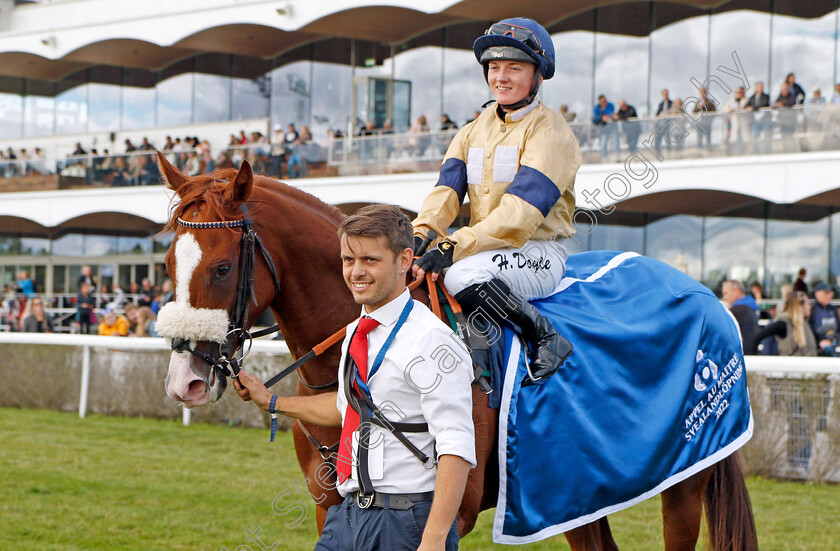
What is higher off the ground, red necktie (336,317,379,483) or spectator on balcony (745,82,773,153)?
spectator on balcony (745,82,773,153)

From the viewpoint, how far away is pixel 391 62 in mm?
19562

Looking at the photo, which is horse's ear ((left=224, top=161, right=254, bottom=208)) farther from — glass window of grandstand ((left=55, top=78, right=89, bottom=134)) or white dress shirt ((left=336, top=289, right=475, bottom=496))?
glass window of grandstand ((left=55, top=78, right=89, bottom=134))

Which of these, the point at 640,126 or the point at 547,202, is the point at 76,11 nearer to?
the point at 640,126

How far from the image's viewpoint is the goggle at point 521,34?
2.98 meters

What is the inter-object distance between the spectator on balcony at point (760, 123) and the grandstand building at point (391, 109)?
0.03m

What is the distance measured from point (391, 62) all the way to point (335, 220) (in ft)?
56.3

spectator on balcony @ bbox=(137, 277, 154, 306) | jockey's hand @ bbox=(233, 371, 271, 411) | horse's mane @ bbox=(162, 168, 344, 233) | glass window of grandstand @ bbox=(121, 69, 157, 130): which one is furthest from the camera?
glass window of grandstand @ bbox=(121, 69, 157, 130)

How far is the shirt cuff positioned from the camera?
1930mm

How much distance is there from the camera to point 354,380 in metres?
2.11

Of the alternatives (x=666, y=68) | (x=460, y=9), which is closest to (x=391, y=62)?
(x=460, y=9)

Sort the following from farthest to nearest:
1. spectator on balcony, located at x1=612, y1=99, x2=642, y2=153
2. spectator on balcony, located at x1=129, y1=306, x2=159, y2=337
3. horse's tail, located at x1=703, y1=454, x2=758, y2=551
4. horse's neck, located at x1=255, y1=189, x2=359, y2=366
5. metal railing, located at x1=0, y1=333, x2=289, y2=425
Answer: spectator on balcony, located at x1=612, y1=99, x2=642, y2=153, spectator on balcony, located at x1=129, y1=306, x2=159, y2=337, metal railing, located at x1=0, y1=333, x2=289, y2=425, horse's tail, located at x1=703, y1=454, x2=758, y2=551, horse's neck, located at x1=255, y1=189, x2=359, y2=366

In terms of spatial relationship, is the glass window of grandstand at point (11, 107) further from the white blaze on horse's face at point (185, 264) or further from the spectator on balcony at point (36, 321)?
the white blaze on horse's face at point (185, 264)

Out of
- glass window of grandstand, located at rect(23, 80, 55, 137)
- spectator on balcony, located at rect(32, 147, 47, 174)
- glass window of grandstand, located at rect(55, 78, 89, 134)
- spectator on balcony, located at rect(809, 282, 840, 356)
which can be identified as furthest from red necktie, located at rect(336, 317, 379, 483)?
glass window of grandstand, located at rect(23, 80, 55, 137)

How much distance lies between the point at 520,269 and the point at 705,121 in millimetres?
9614
